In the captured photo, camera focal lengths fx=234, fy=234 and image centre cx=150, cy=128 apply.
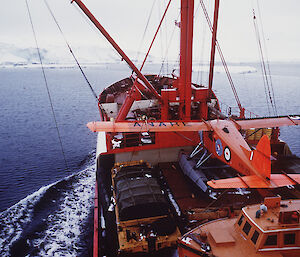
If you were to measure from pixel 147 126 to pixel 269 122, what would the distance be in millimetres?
9654

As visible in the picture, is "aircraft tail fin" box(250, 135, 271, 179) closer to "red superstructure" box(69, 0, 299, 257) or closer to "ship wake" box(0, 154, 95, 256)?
"red superstructure" box(69, 0, 299, 257)

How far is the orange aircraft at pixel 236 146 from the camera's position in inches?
450

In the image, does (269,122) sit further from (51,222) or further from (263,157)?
(51,222)

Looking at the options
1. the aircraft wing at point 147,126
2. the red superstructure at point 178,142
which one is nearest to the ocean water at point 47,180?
the red superstructure at point 178,142

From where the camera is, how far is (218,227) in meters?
11.7

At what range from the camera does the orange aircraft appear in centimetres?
1143

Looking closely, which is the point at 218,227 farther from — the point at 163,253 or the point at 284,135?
the point at 284,135

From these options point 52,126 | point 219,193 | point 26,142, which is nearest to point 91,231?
point 219,193

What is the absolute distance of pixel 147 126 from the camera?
16484mm

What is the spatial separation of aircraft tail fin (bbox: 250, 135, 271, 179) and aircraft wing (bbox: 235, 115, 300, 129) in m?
5.83

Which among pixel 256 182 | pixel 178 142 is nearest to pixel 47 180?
pixel 178 142

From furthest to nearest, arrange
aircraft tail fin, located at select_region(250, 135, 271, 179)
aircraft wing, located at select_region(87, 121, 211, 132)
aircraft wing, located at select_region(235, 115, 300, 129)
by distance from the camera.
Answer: aircraft wing, located at select_region(235, 115, 300, 129) < aircraft wing, located at select_region(87, 121, 211, 132) < aircraft tail fin, located at select_region(250, 135, 271, 179)

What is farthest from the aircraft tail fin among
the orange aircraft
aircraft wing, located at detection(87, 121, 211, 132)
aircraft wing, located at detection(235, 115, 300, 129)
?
aircraft wing, located at detection(235, 115, 300, 129)

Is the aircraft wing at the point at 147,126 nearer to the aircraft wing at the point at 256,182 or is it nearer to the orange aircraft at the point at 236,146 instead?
the orange aircraft at the point at 236,146
